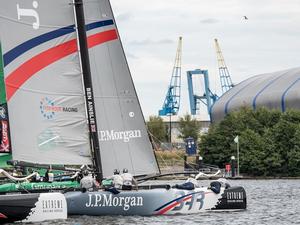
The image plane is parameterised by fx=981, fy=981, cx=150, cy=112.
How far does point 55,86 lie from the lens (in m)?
38.4

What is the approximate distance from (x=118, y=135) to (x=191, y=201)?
3968 mm

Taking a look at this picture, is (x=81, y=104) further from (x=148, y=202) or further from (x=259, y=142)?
(x=259, y=142)

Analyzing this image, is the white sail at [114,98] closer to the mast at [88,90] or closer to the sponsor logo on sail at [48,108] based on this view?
the mast at [88,90]

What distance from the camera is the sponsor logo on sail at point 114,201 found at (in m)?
36.5

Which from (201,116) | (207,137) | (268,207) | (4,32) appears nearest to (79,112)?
(4,32)

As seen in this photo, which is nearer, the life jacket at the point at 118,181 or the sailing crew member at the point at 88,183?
the sailing crew member at the point at 88,183

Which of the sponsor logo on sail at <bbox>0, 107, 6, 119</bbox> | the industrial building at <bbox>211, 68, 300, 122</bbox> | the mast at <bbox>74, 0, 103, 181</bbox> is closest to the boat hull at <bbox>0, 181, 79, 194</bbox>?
the mast at <bbox>74, 0, 103, 181</bbox>

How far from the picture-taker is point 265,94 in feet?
390

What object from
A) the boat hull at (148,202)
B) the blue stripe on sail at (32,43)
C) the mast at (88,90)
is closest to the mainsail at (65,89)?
the blue stripe on sail at (32,43)

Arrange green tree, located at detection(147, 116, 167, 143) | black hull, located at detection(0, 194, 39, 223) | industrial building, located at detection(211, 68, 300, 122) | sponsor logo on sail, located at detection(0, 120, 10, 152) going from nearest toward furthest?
black hull, located at detection(0, 194, 39, 223) < sponsor logo on sail, located at detection(0, 120, 10, 152) < industrial building, located at detection(211, 68, 300, 122) < green tree, located at detection(147, 116, 167, 143)

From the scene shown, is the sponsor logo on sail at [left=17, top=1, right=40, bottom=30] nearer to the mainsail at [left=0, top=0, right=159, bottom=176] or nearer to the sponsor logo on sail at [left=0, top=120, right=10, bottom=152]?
the mainsail at [left=0, top=0, right=159, bottom=176]

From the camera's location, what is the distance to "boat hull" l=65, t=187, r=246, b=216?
1437 inches

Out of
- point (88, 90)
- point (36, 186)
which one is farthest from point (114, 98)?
point (36, 186)

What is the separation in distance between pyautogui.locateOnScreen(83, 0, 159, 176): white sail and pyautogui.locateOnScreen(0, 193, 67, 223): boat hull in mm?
3824
